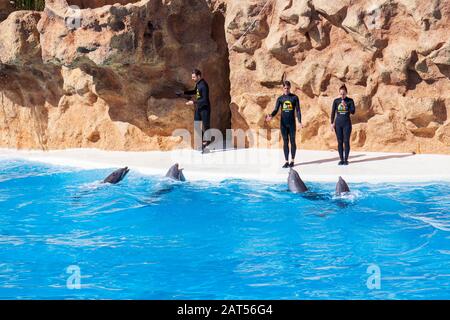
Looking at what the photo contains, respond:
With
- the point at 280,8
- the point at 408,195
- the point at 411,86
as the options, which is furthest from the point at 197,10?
the point at 408,195

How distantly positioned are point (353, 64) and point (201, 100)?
2684 millimetres

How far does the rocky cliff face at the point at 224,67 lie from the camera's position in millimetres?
10961

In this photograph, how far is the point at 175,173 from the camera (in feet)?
32.1

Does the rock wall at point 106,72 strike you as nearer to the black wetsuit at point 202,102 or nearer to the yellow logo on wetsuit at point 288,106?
the black wetsuit at point 202,102

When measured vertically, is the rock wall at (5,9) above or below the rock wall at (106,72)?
above

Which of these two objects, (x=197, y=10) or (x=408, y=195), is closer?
(x=408, y=195)

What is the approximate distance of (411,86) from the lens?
1105cm

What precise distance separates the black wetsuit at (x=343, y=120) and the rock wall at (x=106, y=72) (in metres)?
2.99

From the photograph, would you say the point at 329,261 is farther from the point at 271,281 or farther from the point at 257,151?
the point at 257,151

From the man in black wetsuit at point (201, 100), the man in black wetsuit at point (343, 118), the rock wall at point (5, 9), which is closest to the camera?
the man in black wetsuit at point (343, 118)

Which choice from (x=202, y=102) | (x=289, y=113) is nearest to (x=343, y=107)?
(x=289, y=113)

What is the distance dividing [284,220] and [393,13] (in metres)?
4.95

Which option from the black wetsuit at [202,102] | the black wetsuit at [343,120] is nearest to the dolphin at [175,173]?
the black wetsuit at [202,102]

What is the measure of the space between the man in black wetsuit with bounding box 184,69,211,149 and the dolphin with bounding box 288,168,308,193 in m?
2.95
